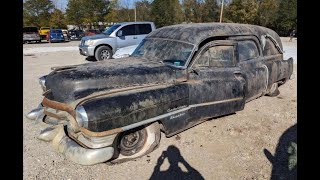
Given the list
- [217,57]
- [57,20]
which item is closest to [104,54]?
[217,57]

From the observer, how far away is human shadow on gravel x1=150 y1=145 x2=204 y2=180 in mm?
3646

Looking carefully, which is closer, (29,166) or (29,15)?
(29,166)

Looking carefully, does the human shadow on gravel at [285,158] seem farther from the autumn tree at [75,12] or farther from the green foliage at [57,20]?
the green foliage at [57,20]

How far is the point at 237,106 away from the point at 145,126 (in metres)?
1.97

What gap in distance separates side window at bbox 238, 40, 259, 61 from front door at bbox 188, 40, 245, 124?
1.21ft

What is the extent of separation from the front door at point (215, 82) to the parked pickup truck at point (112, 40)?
862 cm

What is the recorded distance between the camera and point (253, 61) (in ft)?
18.7

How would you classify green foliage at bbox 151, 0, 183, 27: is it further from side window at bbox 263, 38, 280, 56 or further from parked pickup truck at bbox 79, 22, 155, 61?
side window at bbox 263, 38, 280, 56

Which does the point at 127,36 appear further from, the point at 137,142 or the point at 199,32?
the point at 137,142

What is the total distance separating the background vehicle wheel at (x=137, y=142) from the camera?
4.00m

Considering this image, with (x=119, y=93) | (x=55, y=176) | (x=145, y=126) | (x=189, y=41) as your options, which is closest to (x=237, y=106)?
(x=189, y=41)

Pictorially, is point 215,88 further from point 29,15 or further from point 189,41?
point 29,15

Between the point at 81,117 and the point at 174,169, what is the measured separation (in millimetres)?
1494

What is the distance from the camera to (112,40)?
1290 centimetres
